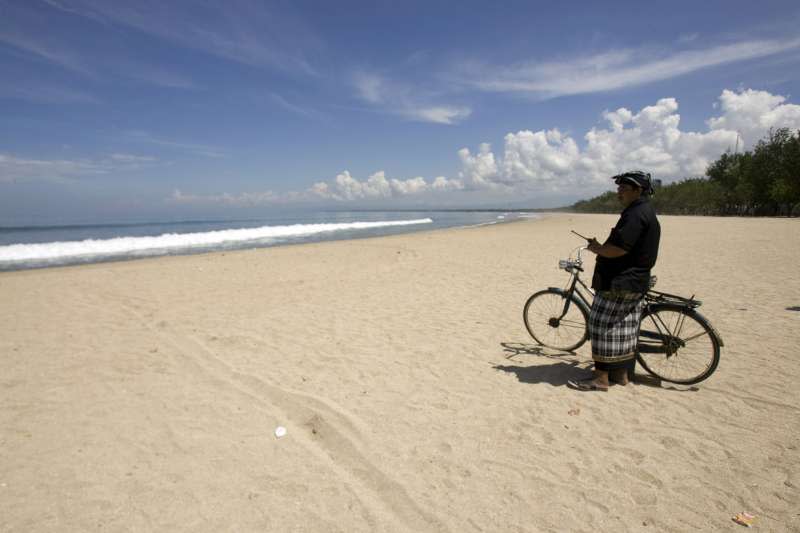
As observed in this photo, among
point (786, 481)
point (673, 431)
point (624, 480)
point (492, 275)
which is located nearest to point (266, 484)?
point (624, 480)

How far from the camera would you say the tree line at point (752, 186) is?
4803 centimetres

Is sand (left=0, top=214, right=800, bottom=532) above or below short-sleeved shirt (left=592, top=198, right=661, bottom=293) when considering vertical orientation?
below

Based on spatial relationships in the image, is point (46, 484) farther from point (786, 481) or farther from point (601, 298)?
point (786, 481)

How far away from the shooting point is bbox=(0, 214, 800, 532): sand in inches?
110

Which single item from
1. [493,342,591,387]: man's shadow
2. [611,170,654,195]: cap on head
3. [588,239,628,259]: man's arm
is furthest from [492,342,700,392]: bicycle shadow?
[611,170,654,195]: cap on head

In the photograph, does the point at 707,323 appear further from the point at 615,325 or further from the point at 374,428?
the point at 374,428

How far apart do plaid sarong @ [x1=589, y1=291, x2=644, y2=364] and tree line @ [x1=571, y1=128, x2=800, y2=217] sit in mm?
39132

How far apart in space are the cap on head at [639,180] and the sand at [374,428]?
2.25 meters

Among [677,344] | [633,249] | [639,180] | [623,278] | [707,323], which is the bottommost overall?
[677,344]

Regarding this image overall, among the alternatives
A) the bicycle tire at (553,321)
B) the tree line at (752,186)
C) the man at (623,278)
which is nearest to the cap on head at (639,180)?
the man at (623,278)

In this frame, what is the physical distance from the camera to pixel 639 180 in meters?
3.95

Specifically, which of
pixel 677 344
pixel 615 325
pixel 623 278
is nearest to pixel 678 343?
pixel 677 344

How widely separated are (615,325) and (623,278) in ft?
1.82

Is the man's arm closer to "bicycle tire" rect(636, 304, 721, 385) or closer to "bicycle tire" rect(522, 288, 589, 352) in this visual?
"bicycle tire" rect(636, 304, 721, 385)
